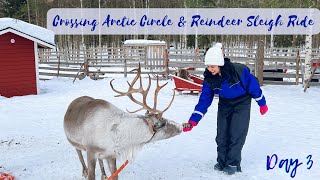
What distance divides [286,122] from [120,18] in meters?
25.4

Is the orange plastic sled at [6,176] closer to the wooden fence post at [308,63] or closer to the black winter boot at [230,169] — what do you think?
the black winter boot at [230,169]

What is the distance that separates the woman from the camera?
386 centimetres

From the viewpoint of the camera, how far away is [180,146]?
17.7ft

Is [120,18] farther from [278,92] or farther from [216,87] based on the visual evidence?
[216,87]

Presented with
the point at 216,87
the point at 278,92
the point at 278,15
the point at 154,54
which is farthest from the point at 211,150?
the point at 278,15

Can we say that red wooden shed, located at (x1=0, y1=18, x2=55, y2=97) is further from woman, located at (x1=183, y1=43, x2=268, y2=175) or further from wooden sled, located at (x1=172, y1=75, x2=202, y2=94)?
woman, located at (x1=183, y1=43, x2=268, y2=175)

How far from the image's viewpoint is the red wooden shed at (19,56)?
37.3ft

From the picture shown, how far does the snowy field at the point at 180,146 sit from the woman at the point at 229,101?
29cm

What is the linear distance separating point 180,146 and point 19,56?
8.54 meters

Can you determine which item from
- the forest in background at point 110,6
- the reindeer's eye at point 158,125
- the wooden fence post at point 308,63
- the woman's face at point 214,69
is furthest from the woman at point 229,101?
the forest in background at point 110,6

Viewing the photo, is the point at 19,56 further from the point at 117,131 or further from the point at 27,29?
the point at 117,131

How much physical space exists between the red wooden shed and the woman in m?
9.19

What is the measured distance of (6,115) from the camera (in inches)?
319

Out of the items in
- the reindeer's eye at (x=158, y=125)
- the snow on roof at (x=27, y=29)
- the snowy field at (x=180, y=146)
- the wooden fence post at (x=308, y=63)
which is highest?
the snow on roof at (x=27, y=29)
